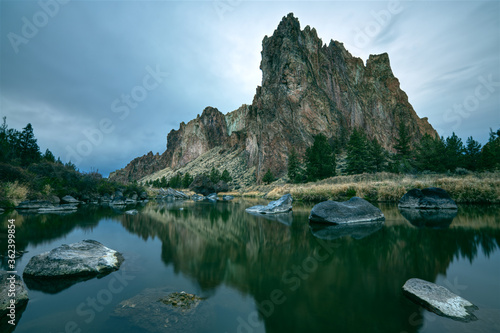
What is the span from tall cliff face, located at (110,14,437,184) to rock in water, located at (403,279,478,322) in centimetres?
6471

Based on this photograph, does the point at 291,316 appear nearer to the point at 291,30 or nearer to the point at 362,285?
the point at 362,285

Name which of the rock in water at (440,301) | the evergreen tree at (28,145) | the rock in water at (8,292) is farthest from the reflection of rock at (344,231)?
the evergreen tree at (28,145)

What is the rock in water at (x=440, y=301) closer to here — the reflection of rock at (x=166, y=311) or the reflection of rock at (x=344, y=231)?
the reflection of rock at (x=166, y=311)

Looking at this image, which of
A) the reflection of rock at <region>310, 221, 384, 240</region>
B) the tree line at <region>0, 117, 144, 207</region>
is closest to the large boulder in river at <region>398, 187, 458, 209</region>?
the reflection of rock at <region>310, 221, 384, 240</region>

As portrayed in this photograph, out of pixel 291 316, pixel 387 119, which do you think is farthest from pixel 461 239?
pixel 387 119

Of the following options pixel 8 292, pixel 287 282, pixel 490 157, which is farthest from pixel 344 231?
pixel 490 157

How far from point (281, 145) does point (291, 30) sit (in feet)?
151

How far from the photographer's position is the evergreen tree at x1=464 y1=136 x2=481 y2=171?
30.7m

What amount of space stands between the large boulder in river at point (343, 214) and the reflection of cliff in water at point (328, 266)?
1.76 metres

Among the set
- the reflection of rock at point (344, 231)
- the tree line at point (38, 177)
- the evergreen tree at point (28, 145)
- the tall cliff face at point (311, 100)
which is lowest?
the reflection of rock at point (344, 231)

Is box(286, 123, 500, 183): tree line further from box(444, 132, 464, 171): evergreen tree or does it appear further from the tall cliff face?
the tall cliff face

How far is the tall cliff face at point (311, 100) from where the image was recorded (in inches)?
2876

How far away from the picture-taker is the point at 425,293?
11.6 ft

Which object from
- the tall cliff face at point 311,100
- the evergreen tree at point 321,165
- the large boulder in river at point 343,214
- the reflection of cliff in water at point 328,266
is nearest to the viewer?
the reflection of cliff in water at point 328,266
